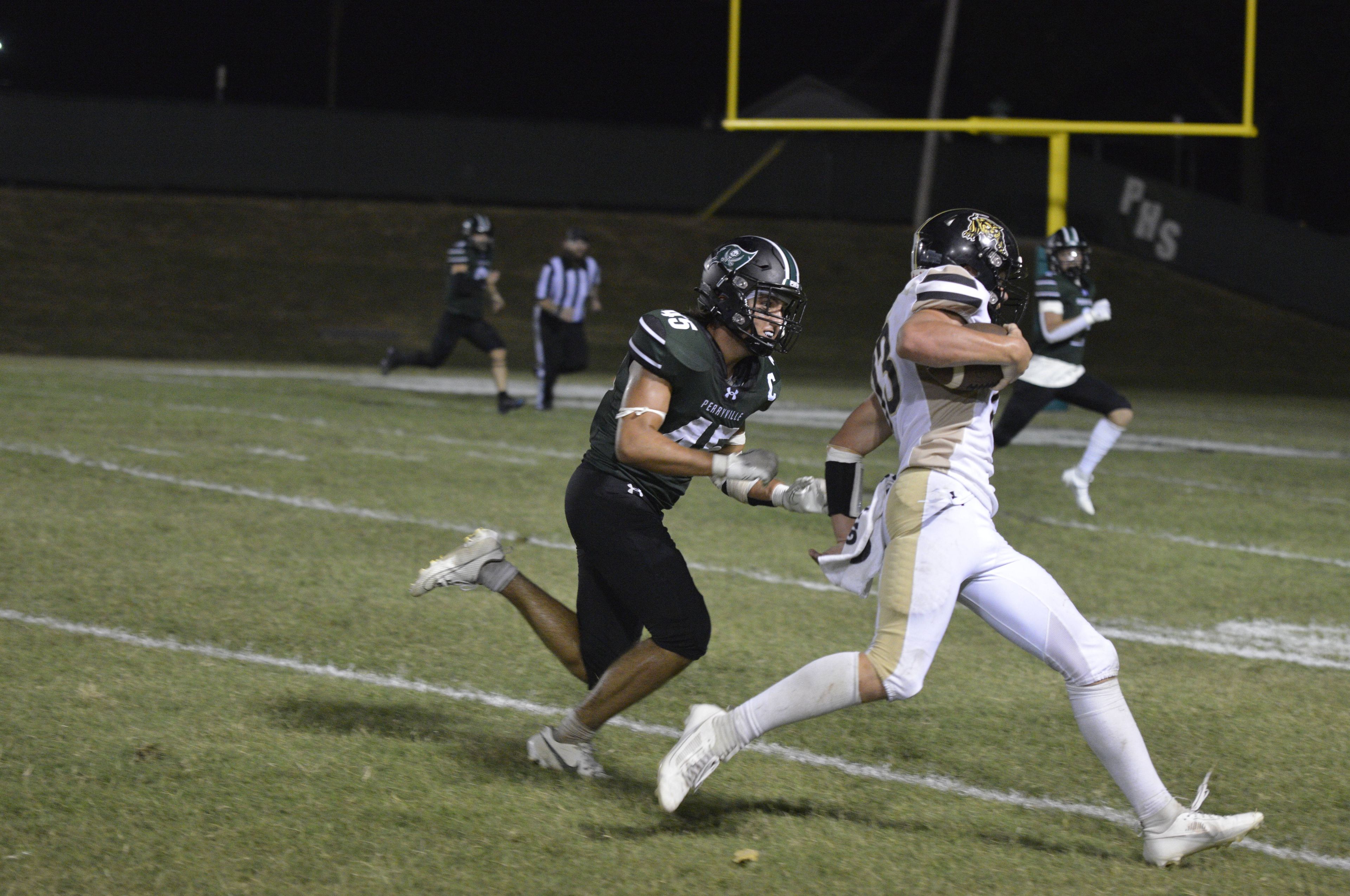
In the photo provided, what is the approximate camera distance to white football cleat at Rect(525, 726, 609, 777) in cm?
410

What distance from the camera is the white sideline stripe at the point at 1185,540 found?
303 inches

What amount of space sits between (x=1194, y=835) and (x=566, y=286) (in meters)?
9.87

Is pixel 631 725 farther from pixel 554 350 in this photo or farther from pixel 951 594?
pixel 554 350

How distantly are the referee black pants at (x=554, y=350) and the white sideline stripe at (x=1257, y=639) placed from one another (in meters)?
7.64

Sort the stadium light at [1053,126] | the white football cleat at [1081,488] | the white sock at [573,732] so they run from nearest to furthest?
1. the white sock at [573,732]
2. the white football cleat at [1081,488]
3. the stadium light at [1053,126]

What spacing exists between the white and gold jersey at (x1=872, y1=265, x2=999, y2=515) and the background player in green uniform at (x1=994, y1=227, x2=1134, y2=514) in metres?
5.36

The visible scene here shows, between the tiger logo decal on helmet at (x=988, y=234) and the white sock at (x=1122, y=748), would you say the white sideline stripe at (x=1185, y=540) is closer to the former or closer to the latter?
the white sock at (x=1122, y=748)

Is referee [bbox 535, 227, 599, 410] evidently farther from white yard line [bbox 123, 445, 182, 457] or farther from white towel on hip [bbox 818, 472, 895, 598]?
white towel on hip [bbox 818, 472, 895, 598]

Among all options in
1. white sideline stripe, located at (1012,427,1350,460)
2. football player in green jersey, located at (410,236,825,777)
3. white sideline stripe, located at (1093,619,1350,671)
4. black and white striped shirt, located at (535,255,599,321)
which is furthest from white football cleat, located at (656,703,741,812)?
black and white striped shirt, located at (535,255,599,321)

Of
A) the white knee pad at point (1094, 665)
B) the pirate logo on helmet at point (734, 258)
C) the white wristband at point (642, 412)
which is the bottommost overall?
the white knee pad at point (1094, 665)

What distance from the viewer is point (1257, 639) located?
19.7 feet

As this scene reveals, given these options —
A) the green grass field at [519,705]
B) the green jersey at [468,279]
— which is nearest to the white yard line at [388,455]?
the green grass field at [519,705]

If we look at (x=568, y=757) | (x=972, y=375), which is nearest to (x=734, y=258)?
(x=972, y=375)

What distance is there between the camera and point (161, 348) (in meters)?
20.3
